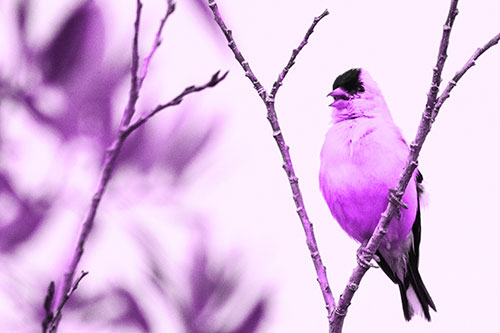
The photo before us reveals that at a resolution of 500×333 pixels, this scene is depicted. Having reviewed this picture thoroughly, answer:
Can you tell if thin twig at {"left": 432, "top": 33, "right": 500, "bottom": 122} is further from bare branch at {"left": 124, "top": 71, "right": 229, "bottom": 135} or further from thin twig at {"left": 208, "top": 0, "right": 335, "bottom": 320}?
bare branch at {"left": 124, "top": 71, "right": 229, "bottom": 135}

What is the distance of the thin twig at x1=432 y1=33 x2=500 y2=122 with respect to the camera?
5.73ft

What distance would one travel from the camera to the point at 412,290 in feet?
12.1

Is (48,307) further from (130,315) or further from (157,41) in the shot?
(130,315)

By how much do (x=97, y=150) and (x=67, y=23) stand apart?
297 mm

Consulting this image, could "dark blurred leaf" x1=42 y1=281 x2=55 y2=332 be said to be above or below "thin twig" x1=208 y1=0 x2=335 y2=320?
below

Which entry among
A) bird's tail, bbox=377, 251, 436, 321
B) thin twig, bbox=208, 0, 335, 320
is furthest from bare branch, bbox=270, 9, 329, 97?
bird's tail, bbox=377, 251, 436, 321

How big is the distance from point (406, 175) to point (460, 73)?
0.36 metres

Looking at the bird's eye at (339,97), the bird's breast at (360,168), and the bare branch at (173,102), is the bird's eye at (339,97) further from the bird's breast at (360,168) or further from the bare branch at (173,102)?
the bare branch at (173,102)

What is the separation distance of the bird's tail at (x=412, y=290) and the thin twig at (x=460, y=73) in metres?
1.89

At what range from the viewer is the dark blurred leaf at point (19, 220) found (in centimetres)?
145

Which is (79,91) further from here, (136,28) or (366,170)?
(366,170)

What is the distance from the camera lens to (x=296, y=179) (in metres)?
2.12

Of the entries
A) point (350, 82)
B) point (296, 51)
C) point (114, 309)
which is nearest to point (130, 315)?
point (114, 309)

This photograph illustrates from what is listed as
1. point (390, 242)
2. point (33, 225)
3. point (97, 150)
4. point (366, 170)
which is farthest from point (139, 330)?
point (390, 242)
